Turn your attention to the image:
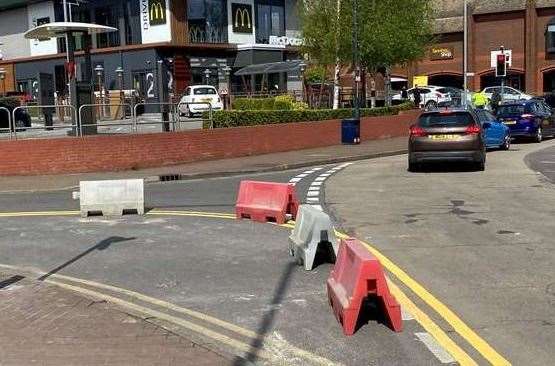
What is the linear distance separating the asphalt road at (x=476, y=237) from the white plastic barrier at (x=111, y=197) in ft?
11.1

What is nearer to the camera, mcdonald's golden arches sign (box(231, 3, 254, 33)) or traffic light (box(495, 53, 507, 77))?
traffic light (box(495, 53, 507, 77))

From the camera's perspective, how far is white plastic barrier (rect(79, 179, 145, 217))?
1238 centimetres

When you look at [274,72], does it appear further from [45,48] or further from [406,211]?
[406,211]

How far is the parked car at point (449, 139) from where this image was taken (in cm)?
1795

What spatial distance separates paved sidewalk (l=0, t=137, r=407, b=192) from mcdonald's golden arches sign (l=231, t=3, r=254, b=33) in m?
23.5

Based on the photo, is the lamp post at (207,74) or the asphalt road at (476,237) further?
the lamp post at (207,74)

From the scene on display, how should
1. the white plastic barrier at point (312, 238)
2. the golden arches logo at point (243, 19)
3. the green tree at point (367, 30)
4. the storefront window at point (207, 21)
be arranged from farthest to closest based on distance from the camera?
the golden arches logo at point (243, 19), the storefront window at point (207, 21), the green tree at point (367, 30), the white plastic barrier at point (312, 238)

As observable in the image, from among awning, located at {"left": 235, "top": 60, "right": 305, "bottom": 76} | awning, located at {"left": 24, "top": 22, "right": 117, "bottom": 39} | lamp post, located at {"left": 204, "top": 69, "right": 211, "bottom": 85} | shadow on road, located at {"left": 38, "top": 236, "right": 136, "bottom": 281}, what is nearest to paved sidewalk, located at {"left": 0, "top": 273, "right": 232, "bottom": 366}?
shadow on road, located at {"left": 38, "top": 236, "right": 136, "bottom": 281}

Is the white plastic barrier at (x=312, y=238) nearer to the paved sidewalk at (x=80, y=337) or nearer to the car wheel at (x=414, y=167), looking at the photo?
the paved sidewalk at (x=80, y=337)

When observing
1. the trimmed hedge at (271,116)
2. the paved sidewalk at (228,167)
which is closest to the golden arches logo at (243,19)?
the trimmed hedge at (271,116)

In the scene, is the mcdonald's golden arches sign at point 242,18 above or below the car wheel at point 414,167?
above

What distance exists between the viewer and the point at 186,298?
22.7ft

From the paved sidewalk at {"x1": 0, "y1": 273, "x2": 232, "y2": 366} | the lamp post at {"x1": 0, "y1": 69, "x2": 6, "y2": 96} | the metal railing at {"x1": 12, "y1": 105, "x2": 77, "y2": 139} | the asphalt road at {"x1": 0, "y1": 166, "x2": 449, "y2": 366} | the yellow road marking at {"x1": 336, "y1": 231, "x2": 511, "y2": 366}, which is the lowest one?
the yellow road marking at {"x1": 336, "y1": 231, "x2": 511, "y2": 366}

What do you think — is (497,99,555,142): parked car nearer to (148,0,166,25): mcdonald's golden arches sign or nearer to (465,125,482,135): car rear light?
(465,125,482,135): car rear light
